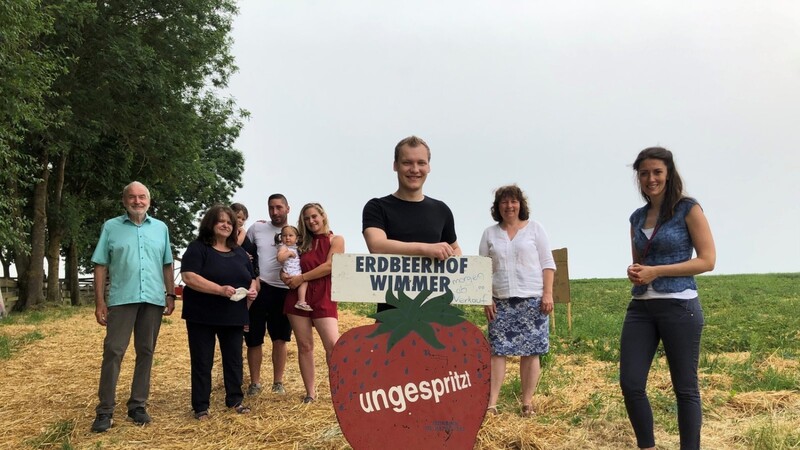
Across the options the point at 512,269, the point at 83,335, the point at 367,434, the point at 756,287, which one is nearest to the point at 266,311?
the point at 512,269

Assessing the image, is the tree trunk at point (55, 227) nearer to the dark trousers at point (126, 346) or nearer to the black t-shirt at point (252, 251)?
the black t-shirt at point (252, 251)

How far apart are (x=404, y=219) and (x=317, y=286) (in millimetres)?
1986

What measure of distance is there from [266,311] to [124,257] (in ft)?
4.49

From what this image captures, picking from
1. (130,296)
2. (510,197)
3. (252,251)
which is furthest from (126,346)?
(510,197)

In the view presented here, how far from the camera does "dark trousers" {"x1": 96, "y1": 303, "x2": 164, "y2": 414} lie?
16.8 ft

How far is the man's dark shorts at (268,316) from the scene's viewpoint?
5.86 m

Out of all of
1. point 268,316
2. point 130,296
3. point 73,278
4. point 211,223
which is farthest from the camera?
point 73,278

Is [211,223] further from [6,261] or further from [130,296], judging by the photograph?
[6,261]

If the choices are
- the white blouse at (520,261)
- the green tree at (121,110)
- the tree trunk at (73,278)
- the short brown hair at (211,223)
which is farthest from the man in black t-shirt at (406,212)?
the tree trunk at (73,278)

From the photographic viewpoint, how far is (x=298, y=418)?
4.98 metres

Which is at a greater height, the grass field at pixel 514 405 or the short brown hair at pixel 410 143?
the short brown hair at pixel 410 143

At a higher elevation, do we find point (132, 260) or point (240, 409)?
point (132, 260)

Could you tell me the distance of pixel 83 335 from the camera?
11625mm

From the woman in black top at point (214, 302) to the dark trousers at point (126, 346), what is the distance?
32cm
